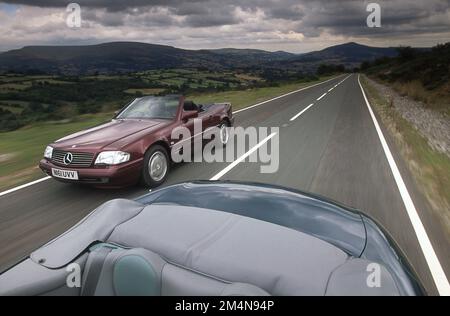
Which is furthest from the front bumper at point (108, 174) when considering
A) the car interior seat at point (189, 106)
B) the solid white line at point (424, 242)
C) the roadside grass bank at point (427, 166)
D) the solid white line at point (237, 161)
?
the roadside grass bank at point (427, 166)

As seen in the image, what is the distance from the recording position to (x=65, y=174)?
575 centimetres

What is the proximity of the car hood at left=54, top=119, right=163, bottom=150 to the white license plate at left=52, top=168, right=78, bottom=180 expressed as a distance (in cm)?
41

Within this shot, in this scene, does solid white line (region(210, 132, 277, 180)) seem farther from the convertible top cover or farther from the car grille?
the convertible top cover

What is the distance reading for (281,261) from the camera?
5.90 feet

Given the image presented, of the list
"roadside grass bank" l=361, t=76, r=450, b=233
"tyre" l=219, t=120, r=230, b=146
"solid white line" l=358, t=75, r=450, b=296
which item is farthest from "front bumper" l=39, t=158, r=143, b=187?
"roadside grass bank" l=361, t=76, r=450, b=233

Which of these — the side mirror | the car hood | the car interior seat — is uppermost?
the car interior seat

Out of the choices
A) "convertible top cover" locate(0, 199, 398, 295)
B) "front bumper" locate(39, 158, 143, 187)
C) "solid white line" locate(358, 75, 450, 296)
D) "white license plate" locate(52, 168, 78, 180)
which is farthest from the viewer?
"white license plate" locate(52, 168, 78, 180)

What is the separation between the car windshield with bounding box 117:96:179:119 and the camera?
7.34 meters

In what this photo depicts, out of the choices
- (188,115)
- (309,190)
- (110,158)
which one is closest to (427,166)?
(309,190)

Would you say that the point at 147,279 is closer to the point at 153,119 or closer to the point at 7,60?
the point at 153,119

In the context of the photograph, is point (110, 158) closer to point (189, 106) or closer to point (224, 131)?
point (189, 106)

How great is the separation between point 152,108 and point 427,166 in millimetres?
6243

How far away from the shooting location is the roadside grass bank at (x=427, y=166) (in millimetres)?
5669
